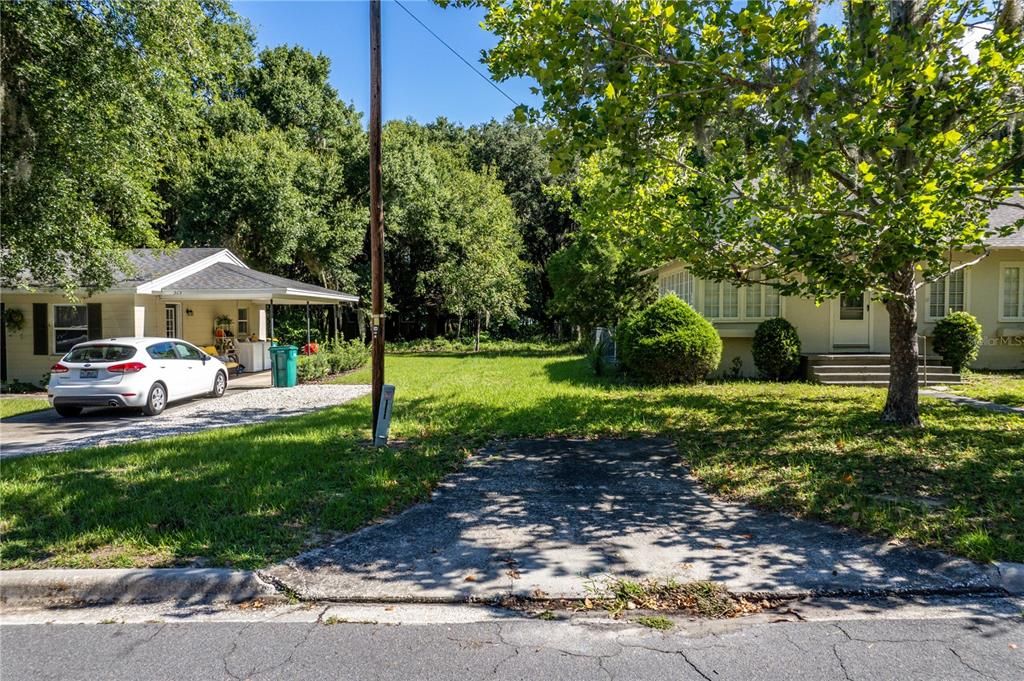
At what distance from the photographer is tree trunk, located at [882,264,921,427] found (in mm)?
8891

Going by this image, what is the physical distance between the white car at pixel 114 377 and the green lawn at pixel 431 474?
9.36 ft

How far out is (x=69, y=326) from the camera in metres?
16.0

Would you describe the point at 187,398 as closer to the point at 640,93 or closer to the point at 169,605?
the point at 169,605

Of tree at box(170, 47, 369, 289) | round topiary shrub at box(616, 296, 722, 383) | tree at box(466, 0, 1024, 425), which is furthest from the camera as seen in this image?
tree at box(170, 47, 369, 289)

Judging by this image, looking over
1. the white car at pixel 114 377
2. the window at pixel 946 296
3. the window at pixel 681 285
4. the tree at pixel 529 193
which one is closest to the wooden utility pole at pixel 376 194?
the white car at pixel 114 377

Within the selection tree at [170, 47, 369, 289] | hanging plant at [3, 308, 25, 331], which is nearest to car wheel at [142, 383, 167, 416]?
hanging plant at [3, 308, 25, 331]

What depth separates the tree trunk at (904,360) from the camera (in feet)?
29.2

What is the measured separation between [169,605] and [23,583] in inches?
44.3

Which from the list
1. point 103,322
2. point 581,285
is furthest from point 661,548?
point 581,285

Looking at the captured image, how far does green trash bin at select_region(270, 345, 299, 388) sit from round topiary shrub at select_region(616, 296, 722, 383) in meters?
8.11

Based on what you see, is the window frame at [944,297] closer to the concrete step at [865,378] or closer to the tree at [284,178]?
the concrete step at [865,378]

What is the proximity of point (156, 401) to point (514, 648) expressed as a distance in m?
10.4

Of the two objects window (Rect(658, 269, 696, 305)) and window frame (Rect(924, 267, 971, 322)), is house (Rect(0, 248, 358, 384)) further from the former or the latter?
window frame (Rect(924, 267, 971, 322))

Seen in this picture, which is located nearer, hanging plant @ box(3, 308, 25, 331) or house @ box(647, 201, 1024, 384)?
house @ box(647, 201, 1024, 384)
